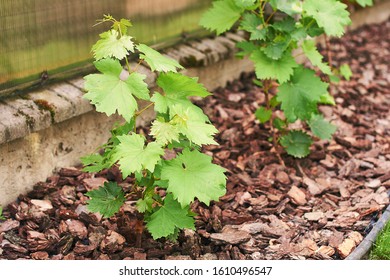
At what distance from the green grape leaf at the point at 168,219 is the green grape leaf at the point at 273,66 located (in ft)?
3.40

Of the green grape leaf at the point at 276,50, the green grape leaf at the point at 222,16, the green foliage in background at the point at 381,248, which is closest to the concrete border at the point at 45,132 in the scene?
the green grape leaf at the point at 222,16

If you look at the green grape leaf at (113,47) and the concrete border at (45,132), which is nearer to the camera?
the green grape leaf at (113,47)

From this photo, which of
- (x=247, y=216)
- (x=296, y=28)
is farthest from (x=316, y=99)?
(x=247, y=216)

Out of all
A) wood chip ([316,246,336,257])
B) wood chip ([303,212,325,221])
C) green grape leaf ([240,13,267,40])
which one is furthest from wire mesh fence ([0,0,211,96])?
wood chip ([316,246,336,257])

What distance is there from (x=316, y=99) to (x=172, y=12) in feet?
4.17

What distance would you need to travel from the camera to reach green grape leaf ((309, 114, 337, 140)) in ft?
14.0

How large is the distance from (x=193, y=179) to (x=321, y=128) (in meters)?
1.61

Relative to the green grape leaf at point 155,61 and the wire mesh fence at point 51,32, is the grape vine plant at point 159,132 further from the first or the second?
the wire mesh fence at point 51,32

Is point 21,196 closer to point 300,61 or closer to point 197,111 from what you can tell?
point 197,111

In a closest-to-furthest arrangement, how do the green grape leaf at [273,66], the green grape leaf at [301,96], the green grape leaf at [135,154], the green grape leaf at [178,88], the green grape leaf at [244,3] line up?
the green grape leaf at [135,154] → the green grape leaf at [178,88] → the green grape leaf at [244,3] → the green grape leaf at [273,66] → the green grape leaf at [301,96]

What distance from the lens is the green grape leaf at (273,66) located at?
3.85 m

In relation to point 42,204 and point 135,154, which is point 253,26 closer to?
point 135,154

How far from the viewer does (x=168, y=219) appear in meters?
3.14

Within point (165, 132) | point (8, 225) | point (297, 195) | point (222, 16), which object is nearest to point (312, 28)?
point (222, 16)
